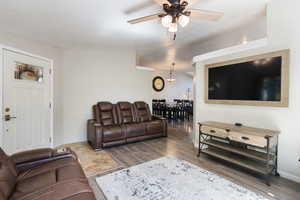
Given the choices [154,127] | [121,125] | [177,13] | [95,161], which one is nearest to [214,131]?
[154,127]

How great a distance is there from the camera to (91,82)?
13.8 feet

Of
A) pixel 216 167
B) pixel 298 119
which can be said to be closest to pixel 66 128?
pixel 216 167

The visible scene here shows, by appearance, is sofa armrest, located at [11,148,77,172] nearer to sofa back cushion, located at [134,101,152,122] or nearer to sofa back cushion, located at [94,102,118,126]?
sofa back cushion, located at [94,102,118,126]

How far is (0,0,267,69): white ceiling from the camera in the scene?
212 cm

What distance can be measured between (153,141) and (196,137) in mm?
1174

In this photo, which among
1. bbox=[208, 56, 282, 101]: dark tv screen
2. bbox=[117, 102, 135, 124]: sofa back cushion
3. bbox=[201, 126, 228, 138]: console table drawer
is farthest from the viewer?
bbox=[117, 102, 135, 124]: sofa back cushion

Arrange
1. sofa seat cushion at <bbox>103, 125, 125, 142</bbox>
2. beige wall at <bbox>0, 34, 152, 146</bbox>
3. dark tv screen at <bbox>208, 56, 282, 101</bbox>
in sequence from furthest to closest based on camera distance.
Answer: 1. beige wall at <bbox>0, 34, 152, 146</bbox>
2. sofa seat cushion at <bbox>103, 125, 125, 142</bbox>
3. dark tv screen at <bbox>208, 56, 282, 101</bbox>

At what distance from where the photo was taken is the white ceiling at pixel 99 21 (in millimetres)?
2123

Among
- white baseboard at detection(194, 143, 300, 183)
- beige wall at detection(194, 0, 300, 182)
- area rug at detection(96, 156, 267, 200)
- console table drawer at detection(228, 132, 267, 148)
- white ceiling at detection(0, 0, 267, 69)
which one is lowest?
area rug at detection(96, 156, 267, 200)

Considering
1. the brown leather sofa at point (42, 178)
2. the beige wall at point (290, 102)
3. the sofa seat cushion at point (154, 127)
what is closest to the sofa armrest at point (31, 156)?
the brown leather sofa at point (42, 178)

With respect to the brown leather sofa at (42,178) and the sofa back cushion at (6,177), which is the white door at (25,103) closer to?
the brown leather sofa at (42,178)

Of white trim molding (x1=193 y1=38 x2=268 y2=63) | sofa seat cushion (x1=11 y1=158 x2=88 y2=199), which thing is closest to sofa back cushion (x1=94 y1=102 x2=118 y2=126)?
sofa seat cushion (x1=11 y1=158 x2=88 y2=199)

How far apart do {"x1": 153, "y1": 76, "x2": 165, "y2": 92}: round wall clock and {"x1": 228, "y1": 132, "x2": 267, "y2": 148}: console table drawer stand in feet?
21.6

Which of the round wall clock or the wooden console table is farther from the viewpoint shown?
the round wall clock
